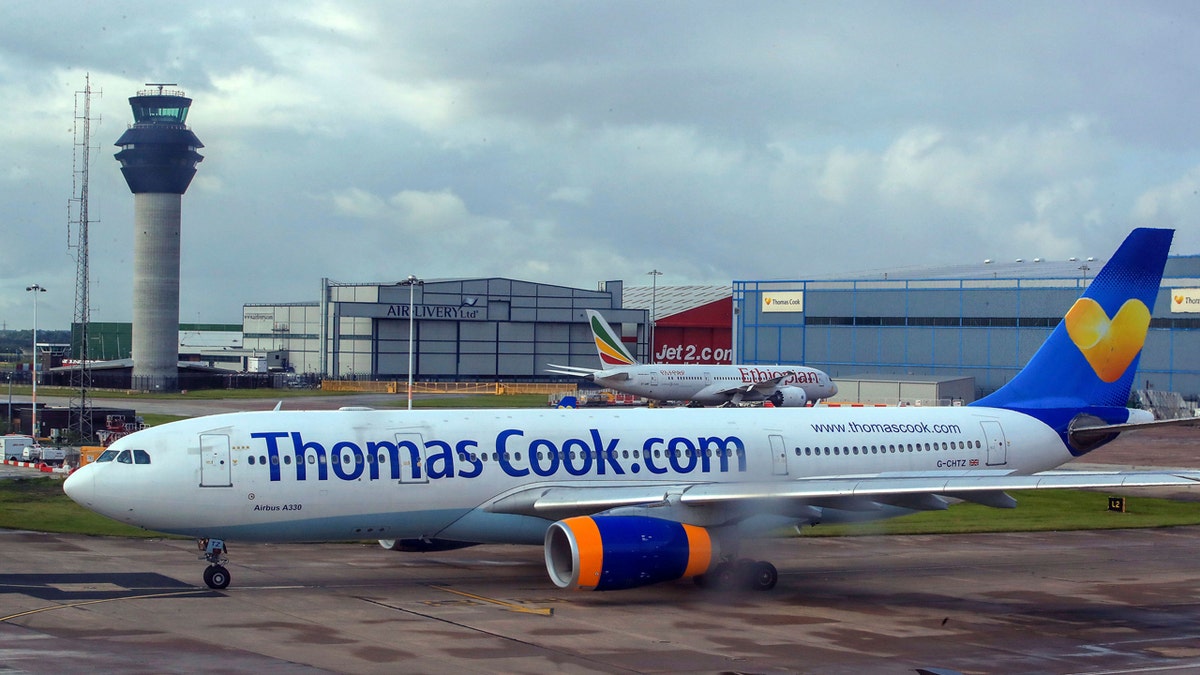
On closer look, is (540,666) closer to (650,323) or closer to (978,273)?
(978,273)

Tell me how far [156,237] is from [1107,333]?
112 meters

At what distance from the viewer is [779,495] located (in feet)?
89.4

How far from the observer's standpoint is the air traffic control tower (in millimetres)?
126875

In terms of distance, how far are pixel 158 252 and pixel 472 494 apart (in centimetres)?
10979

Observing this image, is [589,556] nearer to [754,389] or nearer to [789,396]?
[789,396]

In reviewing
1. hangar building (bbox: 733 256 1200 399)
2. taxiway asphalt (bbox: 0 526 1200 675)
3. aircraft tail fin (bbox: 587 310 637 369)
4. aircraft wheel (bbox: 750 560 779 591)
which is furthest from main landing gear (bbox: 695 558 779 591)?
hangar building (bbox: 733 256 1200 399)

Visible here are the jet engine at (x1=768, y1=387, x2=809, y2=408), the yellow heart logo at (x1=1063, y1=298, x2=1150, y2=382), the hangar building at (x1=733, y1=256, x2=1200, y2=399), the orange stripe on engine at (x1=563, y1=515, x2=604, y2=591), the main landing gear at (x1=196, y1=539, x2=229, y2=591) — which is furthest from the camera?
the hangar building at (x1=733, y1=256, x2=1200, y2=399)

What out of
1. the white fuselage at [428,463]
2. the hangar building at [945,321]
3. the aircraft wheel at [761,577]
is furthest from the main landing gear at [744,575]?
the hangar building at [945,321]

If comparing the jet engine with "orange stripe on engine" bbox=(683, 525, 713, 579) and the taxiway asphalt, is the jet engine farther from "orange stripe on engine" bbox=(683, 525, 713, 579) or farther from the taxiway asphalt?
"orange stripe on engine" bbox=(683, 525, 713, 579)

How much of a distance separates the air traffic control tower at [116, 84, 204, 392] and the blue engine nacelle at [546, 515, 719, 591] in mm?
108448

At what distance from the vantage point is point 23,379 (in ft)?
456

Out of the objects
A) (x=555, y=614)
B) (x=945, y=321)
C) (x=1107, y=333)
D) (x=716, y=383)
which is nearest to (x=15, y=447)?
(x=555, y=614)

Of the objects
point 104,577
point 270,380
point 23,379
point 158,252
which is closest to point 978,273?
Result: point 270,380

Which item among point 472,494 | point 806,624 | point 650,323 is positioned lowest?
point 806,624
